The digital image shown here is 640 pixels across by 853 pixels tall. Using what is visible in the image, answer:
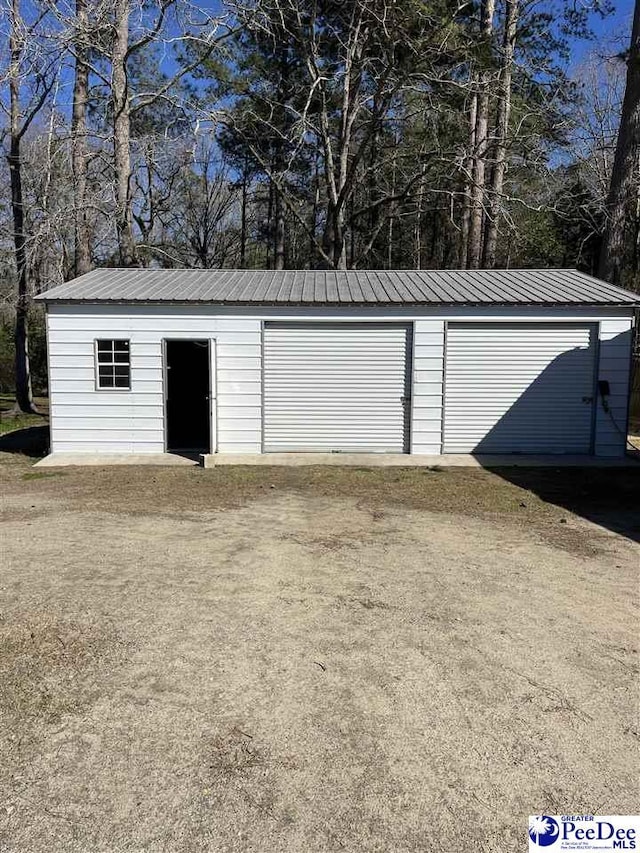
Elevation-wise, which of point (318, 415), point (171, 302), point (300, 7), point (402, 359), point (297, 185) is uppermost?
point (300, 7)

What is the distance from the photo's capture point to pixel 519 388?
38.0 ft

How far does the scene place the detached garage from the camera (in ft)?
36.7

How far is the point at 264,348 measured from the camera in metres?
11.4

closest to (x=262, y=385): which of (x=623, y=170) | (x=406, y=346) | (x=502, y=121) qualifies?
(x=406, y=346)

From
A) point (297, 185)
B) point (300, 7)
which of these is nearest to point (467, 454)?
point (300, 7)

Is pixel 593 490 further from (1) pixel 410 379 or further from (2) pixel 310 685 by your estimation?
(2) pixel 310 685

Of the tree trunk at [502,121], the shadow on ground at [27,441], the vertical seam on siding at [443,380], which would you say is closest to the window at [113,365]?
the shadow on ground at [27,441]

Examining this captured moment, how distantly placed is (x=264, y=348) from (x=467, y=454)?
13.5 feet

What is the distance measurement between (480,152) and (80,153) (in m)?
11.2

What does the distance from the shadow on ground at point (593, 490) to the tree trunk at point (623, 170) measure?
23.1 feet

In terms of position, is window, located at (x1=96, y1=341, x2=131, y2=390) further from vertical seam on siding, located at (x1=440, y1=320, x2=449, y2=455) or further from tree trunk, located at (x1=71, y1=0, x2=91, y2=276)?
tree trunk, located at (x1=71, y1=0, x2=91, y2=276)

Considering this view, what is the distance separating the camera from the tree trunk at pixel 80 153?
1584cm

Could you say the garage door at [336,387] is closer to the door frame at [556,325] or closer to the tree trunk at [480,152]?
the door frame at [556,325]

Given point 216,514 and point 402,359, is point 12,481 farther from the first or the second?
point 402,359
